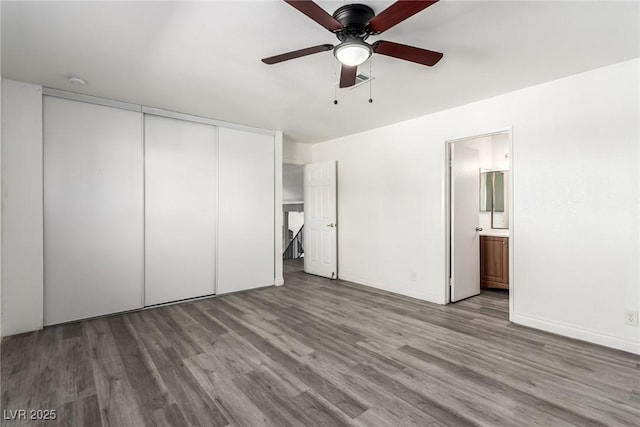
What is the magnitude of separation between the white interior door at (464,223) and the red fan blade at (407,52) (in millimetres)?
2205

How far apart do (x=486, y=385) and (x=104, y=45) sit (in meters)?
3.91

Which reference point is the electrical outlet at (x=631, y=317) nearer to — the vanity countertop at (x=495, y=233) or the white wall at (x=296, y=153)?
the vanity countertop at (x=495, y=233)

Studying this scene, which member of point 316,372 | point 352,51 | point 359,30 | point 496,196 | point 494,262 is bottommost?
point 316,372

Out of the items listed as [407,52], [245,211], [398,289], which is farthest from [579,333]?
[245,211]

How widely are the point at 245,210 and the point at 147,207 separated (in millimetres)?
1369

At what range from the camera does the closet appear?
335 cm

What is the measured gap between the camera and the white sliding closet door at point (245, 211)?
4.53 m

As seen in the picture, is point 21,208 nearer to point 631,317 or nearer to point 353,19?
point 353,19

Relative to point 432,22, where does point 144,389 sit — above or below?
below

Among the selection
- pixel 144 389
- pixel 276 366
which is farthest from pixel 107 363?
pixel 276 366

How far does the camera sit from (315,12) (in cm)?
162

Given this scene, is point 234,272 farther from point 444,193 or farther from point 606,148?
point 606,148

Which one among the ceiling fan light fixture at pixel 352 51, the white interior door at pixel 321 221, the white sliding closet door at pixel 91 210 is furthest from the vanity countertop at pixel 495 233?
the white sliding closet door at pixel 91 210

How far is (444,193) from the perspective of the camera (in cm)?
402
